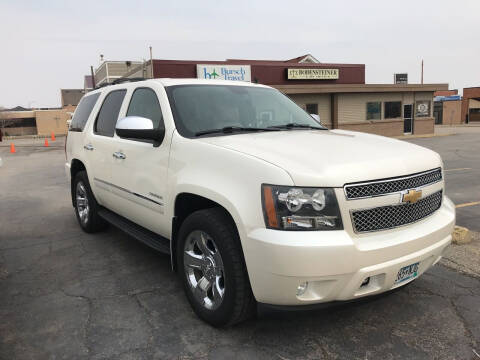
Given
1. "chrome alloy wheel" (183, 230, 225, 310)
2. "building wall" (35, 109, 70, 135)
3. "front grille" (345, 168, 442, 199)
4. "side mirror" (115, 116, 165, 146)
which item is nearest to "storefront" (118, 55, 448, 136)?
"side mirror" (115, 116, 165, 146)

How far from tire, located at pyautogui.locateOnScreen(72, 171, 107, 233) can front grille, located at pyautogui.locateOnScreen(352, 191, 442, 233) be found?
3.81m

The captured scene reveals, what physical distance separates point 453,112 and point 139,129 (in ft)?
188

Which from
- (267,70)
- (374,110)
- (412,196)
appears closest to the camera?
(412,196)

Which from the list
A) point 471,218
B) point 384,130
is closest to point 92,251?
point 471,218

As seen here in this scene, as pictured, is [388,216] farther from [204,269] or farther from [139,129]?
[139,129]

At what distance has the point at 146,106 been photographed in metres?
4.07

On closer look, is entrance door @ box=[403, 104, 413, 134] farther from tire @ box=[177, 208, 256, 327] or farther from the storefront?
tire @ box=[177, 208, 256, 327]

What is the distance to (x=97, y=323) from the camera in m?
3.22

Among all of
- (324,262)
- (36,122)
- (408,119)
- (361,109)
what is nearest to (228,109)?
(324,262)

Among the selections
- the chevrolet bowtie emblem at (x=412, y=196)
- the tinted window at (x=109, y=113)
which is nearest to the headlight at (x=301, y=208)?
the chevrolet bowtie emblem at (x=412, y=196)

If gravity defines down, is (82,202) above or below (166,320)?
above

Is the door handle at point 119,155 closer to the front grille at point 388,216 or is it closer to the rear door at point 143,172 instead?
the rear door at point 143,172

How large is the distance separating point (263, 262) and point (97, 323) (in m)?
1.56

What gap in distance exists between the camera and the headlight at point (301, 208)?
8.21 ft
